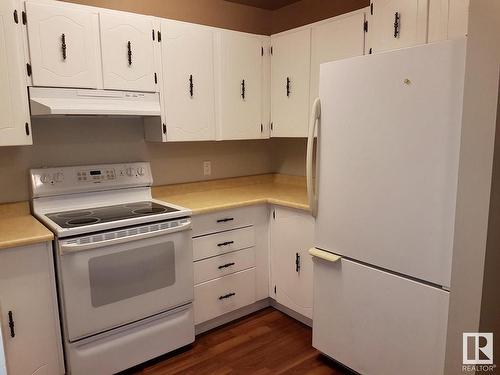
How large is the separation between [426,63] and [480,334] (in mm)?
1153

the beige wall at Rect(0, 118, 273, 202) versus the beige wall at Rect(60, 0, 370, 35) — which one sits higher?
the beige wall at Rect(60, 0, 370, 35)

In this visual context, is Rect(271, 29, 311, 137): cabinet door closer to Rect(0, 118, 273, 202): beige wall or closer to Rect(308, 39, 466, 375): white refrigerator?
Rect(0, 118, 273, 202): beige wall

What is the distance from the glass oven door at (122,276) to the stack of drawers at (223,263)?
0.14 m

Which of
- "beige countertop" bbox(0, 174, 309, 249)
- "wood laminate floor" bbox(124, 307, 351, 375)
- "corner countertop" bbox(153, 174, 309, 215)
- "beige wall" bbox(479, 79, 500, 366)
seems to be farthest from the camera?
"corner countertop" bbox(153, 174, 309, 215)

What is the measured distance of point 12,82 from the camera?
1.95 meters

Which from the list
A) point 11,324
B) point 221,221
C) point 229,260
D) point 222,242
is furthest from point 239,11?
point 11,324

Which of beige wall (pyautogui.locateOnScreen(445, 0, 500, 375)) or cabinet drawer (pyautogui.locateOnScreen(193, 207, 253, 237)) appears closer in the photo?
beige wall (pyautogui.locateOnScreen(445, 0, 500, 375))

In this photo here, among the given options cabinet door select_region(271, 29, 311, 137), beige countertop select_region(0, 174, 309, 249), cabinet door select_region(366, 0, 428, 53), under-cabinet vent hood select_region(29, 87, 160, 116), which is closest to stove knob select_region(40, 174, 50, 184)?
beige countertop select_region(0, 174, 309, 249)

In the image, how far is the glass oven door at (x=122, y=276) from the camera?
1.91m

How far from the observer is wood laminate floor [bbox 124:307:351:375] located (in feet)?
7.23

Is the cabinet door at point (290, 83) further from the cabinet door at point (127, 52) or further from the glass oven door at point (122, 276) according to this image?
the glass oven door at point (122, 276)

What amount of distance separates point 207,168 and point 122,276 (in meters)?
1.29

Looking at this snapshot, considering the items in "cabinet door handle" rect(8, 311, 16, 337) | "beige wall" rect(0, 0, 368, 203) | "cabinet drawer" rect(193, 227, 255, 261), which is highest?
"beige wall" rect(0, 0, 368, 203)

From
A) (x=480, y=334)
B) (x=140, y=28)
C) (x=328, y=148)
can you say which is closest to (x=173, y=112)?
(x=140, y=28)
